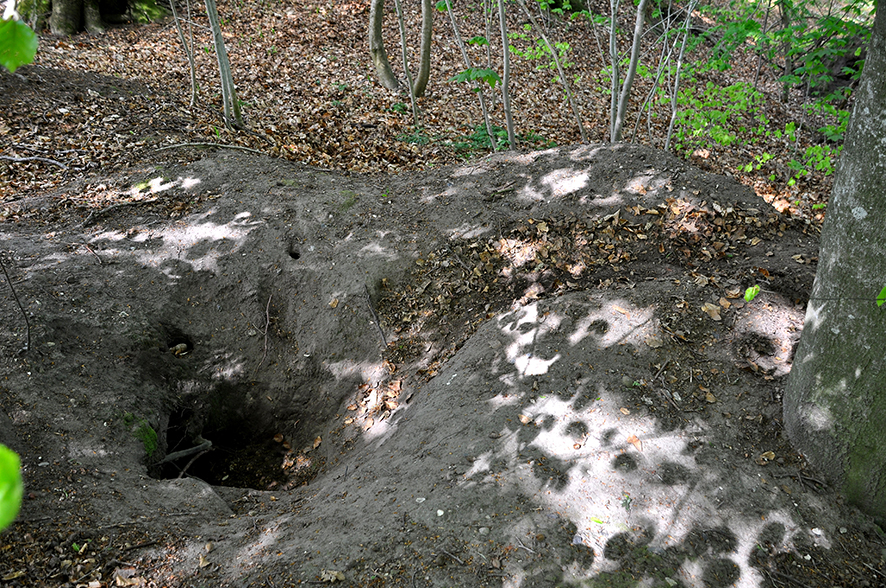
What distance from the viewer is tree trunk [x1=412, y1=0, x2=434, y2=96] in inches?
382

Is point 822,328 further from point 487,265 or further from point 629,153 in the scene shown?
point 629,153

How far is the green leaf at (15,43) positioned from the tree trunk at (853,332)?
3.35 metres

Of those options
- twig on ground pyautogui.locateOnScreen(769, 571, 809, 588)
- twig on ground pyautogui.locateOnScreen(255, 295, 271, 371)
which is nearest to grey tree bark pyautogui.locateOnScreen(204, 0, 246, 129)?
twig on ground pyautogui.locateOnScreen(255, 295, 271, 371)

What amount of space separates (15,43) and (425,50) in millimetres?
10471

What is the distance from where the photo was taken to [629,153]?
19.7 feet

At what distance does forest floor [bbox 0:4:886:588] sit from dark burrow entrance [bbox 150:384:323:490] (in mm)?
28

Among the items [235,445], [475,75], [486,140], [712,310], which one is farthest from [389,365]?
[486,140]

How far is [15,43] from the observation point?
925 millimetres

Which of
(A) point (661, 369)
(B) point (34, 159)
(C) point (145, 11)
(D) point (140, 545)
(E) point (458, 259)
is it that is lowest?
(D) point (140, 545)

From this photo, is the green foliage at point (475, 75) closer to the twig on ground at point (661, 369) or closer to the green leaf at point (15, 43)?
the twig on ground at point (661, 369)

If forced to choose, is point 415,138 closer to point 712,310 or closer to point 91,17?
point 712,310

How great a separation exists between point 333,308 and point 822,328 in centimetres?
423

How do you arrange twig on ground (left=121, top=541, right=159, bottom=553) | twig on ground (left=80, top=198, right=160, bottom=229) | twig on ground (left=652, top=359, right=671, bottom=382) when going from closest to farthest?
twig on ground (left=121, top=541, right=159, bottom=553) < twig on ground (left=652, top=359, right=671, bottom=382) < twig on ground (left=80, top=198, right=160, bottom=229)

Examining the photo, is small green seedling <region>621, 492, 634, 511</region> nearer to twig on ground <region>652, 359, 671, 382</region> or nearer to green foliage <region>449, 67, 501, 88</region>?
twig on ground <region>652, 359, 671, 382</region>
